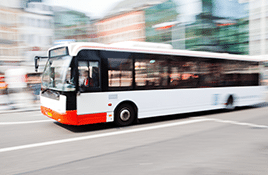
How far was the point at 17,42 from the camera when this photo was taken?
40375 mm

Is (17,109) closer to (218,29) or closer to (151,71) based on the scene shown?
(151,71)

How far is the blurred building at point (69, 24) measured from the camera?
47.6m

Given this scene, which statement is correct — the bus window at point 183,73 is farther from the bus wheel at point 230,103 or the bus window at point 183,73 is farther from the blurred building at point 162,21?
the blurred building at point 162,21

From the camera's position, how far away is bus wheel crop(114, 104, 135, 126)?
7902mm

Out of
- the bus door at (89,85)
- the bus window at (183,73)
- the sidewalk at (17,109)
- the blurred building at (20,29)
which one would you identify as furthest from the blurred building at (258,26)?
the bus door at (89,85)

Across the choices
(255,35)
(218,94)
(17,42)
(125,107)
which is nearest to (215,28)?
(255,35)

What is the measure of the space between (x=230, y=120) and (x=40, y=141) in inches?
249

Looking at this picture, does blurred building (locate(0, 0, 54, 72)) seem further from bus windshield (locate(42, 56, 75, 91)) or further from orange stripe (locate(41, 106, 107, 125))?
orange stripe (locate(41, 106, 107, 125))

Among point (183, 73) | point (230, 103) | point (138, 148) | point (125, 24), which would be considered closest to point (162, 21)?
point (125, 24)

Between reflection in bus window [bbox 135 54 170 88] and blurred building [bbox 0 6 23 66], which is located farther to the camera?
blurred building [bbox 0 6 23 66]

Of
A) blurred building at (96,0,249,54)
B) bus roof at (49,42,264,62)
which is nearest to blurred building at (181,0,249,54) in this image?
blurred building at (96,0,249,54)

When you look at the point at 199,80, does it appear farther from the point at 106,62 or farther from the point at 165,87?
the point at 106,62

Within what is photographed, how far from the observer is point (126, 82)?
7.96 meters

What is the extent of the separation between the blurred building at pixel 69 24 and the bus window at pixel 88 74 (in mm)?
43114
